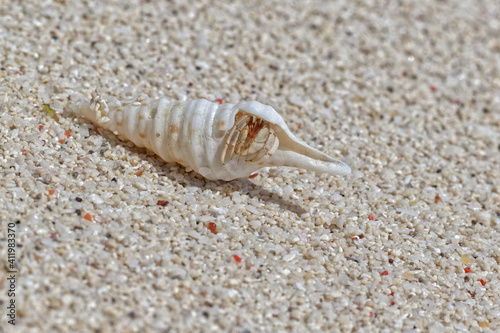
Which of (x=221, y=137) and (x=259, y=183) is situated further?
(x=259, y=183)

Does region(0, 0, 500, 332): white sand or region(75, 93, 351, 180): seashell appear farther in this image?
region(75, 93, 351, 180): seashell

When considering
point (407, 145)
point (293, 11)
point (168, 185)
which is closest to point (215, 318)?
point (168, 185)

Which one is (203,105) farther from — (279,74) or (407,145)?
(407,145)

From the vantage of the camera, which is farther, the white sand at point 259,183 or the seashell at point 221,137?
the seashell at point 221,137
